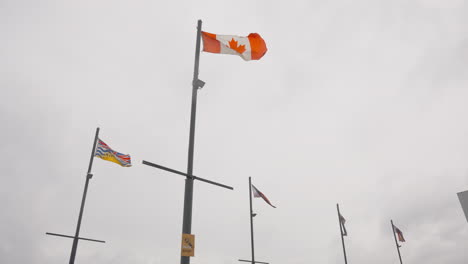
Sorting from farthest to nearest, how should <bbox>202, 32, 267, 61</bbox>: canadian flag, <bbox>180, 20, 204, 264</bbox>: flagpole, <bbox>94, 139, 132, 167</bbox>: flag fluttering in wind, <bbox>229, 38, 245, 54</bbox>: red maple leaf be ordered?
<bbox>94, 139, 132, 167</bbox>: flag fluttering in wind → <bbox>229, 38, 245, 54</bbox>: red maple leaf → <bbox>202, 32, 267, 61</bbox>: canadian flag → <bbox>180, 20, 204, 264</bbox>: flagpole

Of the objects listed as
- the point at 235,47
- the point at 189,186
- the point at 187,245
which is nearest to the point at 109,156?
the point at 235,47

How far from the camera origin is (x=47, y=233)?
15.1 m

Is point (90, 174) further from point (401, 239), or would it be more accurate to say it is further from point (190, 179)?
point (401, 239)

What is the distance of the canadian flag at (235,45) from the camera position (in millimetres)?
10188

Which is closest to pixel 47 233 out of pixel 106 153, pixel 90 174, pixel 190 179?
pixel 90 174

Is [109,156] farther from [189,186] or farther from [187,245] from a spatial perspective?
[187,245]

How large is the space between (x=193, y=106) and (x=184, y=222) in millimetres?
3299

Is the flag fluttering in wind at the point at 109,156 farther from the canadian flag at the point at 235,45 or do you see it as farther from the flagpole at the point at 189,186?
the flagpole at the point at 189,186

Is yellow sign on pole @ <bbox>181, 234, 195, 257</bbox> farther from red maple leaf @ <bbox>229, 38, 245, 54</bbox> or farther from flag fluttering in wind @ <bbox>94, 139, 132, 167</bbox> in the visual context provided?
flag fluttering in wind @ <bbox>94, 139, 132, 167</bbox>

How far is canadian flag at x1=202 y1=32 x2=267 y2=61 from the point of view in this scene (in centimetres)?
1019

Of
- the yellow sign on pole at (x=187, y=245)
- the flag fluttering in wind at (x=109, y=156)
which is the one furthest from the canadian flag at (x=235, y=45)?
the flag fluttering in wind at (x=109, y=156)

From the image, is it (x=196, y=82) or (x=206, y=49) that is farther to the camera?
(x=206, y=49)

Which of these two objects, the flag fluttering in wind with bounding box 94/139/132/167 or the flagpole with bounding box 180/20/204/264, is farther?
the flag fluttering in wind with bounding box 94/139/132/167

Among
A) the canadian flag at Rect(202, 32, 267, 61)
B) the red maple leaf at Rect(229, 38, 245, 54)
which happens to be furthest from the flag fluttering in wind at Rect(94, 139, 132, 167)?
the red maple leaf at Rect(229, 38, 245, 54)
